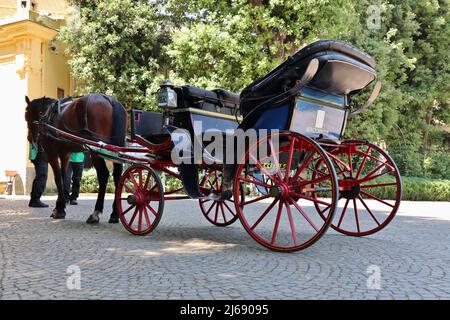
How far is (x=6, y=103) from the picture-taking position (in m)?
18.2

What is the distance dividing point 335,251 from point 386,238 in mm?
1555

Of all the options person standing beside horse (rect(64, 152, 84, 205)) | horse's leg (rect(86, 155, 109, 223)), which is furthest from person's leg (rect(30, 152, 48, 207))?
horse's leg (rect(86, 155, 109, 223))

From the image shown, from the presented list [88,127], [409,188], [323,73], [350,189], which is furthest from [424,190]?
[323,73]

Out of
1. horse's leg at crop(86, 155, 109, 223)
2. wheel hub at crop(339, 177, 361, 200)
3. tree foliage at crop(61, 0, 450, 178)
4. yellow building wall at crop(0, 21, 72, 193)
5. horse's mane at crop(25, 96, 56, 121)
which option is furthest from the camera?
yellow building wall at crop(0, 21, 72, 193)

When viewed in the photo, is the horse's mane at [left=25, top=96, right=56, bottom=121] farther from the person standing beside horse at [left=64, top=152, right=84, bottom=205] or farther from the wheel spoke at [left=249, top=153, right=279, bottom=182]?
the wheel spoke at [left=249, top=153, right=279, bottom=182]

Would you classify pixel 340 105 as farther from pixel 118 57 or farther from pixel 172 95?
pixel 118 57

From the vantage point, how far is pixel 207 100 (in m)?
6.09

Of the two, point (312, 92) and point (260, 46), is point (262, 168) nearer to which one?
point (312, 92)

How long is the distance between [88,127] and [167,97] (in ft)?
6.87

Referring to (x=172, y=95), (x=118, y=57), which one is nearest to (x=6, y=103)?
(x=118, y=57)

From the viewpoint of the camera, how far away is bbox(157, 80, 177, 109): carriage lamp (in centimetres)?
562

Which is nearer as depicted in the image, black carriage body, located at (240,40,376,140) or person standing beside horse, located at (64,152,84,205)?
black carriage body, located at (240,40,376,140)

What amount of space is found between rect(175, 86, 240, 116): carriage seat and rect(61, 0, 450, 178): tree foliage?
8.89 m

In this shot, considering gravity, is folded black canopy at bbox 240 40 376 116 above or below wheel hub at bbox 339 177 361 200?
above
